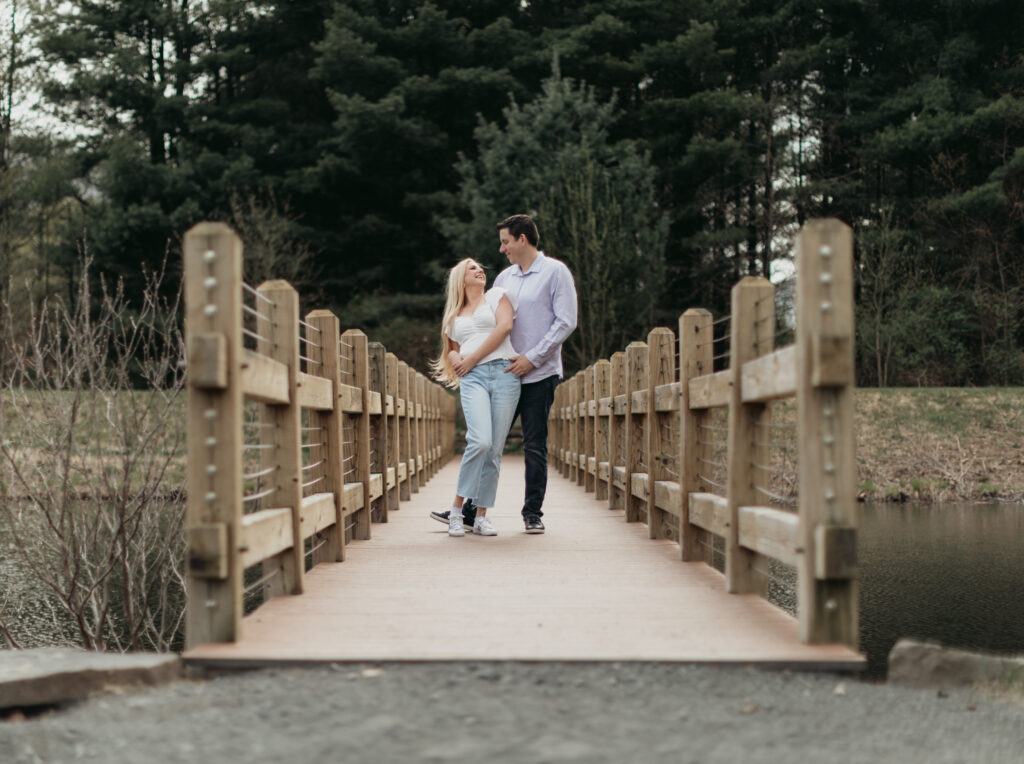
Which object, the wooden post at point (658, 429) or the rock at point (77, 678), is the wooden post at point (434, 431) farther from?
the rock at point (77, 678)

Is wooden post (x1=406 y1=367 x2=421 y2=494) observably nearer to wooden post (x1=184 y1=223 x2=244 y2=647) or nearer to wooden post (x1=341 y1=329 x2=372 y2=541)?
wooden post (x1=341 y1=329 x2=372 y2=541)

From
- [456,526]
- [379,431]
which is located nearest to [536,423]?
[456,526]

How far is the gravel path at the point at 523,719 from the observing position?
249 cm

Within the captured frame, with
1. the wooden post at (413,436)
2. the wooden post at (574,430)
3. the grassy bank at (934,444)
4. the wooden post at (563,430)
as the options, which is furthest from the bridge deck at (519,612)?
the grassy bank at (934,444)

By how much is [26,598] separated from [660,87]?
81.8 feet

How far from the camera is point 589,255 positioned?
22.1 meters

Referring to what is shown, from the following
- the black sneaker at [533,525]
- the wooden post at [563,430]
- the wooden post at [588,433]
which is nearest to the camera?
the black sneaker at [533,525]

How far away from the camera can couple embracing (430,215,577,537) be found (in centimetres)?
589

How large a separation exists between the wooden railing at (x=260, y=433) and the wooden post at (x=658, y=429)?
167cm

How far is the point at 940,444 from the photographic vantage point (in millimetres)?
18250

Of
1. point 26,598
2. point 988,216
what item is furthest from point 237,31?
point 26,598

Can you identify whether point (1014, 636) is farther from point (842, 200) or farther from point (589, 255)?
point (842, 200)

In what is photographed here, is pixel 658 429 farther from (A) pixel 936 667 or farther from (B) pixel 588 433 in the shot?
(B) pixel 588 433

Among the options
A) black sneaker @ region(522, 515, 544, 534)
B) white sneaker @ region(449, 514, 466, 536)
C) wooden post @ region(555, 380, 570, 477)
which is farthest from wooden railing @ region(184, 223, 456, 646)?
wooden post @ region(555, 380, 570, 477)
